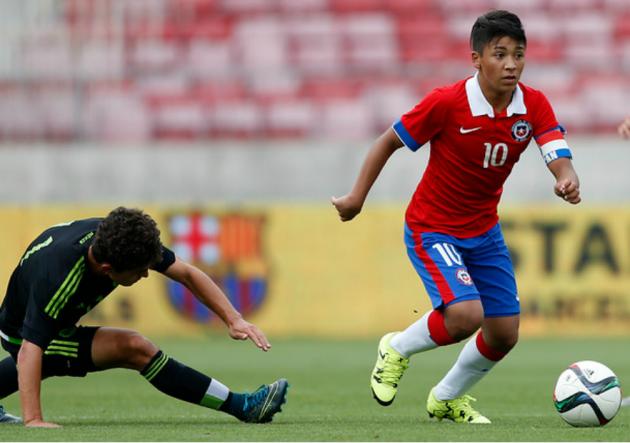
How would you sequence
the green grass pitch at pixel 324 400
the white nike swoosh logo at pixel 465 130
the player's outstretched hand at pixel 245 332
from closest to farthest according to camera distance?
the green grass pitch at pixel 324 400 < the player's outstretched hand at pixel 245 332 < the white nike swoosh logo at pixel 465 130

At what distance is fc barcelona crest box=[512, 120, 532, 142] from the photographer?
692 cm

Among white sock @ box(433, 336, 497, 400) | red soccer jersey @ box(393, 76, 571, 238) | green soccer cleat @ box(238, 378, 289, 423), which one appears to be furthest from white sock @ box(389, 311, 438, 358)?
green soccer cleat @ box(238, 378, 289, 423)

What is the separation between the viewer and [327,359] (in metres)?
12.9

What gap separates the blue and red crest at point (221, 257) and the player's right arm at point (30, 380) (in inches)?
366

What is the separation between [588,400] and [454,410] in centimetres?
82

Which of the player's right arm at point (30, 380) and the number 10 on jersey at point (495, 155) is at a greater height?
the number 10 on jersey at point (495, 155)

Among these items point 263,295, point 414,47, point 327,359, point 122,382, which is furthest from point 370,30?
point 122,382

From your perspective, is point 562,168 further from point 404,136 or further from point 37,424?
point 37,424

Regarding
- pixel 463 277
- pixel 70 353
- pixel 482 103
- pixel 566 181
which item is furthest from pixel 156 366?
pixel 566 181

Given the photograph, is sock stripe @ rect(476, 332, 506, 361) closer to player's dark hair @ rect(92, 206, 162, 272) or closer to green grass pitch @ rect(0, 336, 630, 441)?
green grass pitch @ rect(0, 336, 630, 441)

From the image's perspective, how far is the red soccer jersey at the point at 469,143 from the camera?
690 cm

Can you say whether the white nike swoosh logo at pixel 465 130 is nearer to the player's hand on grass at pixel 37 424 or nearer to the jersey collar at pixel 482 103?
the jersey collar at pixel 482 103

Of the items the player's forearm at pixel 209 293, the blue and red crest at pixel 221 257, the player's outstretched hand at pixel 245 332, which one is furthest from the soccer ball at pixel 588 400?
the blue and red crest at pixel 221 257

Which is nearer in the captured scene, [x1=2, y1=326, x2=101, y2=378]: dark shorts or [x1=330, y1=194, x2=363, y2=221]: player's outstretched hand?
[x1=2, y1=326, x2=101, y2=378]: dark shorts
